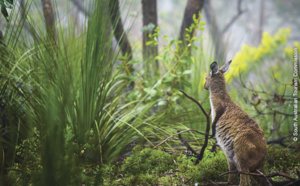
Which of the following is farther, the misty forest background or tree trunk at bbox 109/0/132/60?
tree trunk at bbox 109/0/132/60

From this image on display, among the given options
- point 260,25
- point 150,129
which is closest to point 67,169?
point 150,129

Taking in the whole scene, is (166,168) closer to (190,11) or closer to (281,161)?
(281,161)

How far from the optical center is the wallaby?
1.09m

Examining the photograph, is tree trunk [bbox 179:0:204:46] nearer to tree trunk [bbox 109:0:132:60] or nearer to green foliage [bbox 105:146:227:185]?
tree trunk [bbox 109:0:132:60]

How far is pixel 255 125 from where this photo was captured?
1156 millimetres

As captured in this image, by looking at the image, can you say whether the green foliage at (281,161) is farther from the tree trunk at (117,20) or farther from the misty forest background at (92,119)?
the tree trunk at (117,20)

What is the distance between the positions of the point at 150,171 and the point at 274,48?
228 inches

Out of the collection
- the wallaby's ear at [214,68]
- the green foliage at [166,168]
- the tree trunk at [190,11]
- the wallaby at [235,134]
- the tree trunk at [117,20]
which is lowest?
the green foliage at [166,168]

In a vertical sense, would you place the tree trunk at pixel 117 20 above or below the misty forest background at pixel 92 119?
above

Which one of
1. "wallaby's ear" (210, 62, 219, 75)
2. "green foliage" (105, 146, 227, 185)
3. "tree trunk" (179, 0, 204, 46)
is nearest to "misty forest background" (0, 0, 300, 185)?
"green foliage" (105, 146, 227, 185)

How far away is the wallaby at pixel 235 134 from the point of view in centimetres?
109

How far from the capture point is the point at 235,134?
1135mm

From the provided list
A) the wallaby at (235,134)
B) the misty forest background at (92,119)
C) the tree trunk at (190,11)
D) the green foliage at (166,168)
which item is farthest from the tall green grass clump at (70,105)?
the tree trunk at (190,11)

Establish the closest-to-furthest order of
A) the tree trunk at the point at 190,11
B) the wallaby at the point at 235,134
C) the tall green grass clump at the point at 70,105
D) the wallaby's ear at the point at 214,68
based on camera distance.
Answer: the wallaby at the point at 235,134 < the wallaby's ear at the point at 214,68 < the tall green grass clump at the point at 70,105 < the tree trunk at the point at 190,11
